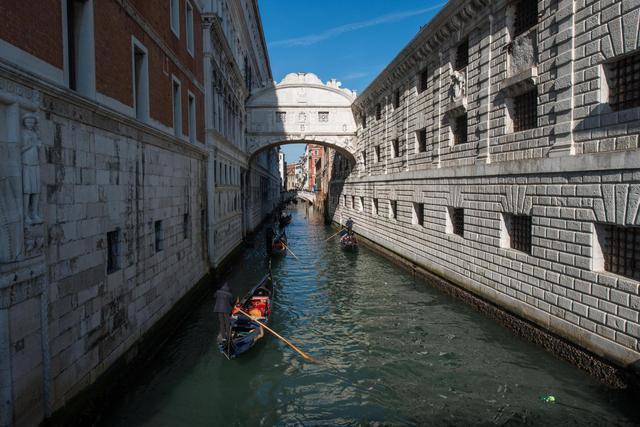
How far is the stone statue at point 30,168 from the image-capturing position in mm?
4418

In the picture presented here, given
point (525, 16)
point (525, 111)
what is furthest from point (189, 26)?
point (525, 111)

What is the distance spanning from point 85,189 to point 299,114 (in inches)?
794

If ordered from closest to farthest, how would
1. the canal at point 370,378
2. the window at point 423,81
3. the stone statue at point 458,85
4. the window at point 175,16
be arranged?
the canal at point 370,378, the window at point 175,16, the stone statue at point 458,85, the window at point 423,81

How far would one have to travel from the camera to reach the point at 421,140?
15.4 m

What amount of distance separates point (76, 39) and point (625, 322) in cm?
872

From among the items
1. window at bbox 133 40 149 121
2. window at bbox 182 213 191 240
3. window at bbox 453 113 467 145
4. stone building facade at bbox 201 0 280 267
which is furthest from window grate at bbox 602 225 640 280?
stone building facade at bbox 201 0 280 267

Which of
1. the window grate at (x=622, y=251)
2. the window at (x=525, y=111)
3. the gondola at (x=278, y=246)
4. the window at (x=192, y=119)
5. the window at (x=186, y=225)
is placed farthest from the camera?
the gondola at (x=278, y=246)

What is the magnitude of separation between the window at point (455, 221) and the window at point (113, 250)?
28.7ft

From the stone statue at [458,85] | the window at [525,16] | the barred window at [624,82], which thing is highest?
the window at [525,16]

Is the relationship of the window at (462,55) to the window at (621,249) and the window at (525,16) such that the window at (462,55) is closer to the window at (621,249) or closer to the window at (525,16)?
the window at (525,16)

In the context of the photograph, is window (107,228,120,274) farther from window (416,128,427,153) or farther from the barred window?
window (416,128,427,153)

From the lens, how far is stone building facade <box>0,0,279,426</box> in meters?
4.31

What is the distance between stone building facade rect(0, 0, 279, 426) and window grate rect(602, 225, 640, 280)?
769 cm

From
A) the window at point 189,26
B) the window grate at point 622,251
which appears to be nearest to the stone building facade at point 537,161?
the window grate at point 622,251
